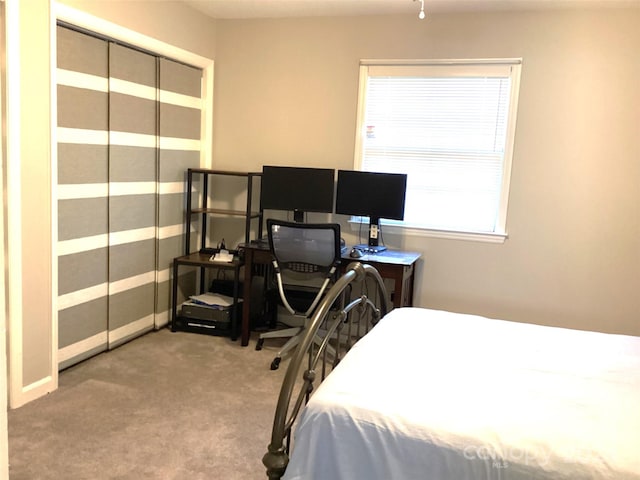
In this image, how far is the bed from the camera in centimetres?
→ 142

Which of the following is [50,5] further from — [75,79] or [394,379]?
[394,379]


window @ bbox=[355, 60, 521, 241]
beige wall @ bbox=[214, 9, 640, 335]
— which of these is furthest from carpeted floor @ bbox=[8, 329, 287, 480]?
window @ bbox=[355, 60, 521, 241]

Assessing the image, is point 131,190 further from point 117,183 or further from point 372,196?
point 372,196

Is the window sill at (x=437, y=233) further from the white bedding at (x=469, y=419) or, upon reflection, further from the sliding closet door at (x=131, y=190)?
the white bedding at (x=469, y=419)

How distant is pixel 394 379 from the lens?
1.76 meters

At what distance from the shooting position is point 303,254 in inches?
139

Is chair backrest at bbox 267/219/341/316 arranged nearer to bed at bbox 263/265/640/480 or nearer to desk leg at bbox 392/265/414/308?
desk leg at bbox 392/265/414/308

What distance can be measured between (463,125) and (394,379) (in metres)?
2.62

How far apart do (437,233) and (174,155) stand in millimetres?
1990

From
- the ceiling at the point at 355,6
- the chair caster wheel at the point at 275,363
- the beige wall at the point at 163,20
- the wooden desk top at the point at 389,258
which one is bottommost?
the chair caster wheel at the point at 275,363

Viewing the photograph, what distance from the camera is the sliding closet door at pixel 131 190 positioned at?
3.46 meters

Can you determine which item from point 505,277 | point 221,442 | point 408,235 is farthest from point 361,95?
point 221,442

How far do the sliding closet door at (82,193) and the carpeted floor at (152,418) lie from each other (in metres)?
0.26

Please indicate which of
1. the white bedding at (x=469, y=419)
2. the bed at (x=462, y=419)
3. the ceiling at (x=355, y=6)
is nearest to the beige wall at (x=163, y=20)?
the ceiling at (x=355, y=6)
